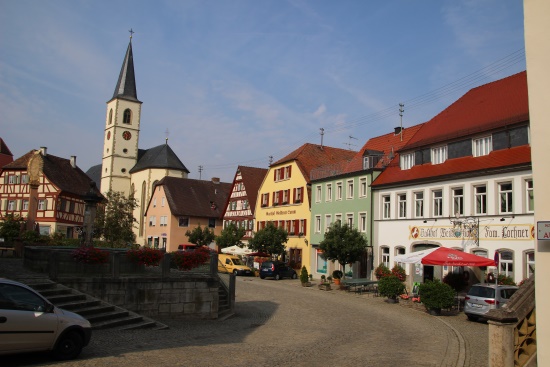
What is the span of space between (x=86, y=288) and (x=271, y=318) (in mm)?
6759

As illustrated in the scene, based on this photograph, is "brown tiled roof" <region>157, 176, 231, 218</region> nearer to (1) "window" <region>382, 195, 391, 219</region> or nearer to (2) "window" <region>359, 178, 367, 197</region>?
(2) "window" <region>359, 178, 367, 197</region>

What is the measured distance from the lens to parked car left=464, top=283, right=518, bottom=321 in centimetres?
1948

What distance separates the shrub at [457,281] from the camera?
2778cm

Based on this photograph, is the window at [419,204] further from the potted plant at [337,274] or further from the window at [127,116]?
the window at [127,116]

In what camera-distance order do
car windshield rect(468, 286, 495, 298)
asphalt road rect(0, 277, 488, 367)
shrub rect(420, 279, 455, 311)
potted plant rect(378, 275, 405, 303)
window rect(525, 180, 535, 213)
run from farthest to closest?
potted plant rect(378, 275, 405, 303) → window rect(525, 180, 535, 213) → shrub rect(420, 279, 455, 311) → car windshield rect(468, 286, 495, 298) → asphalt road rect(0, 277, 488, 367)

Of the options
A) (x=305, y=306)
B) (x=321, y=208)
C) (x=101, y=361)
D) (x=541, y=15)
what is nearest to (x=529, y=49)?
(x=541, y=15)

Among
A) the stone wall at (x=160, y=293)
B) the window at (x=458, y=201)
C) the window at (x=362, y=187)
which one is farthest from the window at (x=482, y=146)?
the stone wall at (x=160, y=293)

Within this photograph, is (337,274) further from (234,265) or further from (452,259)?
(452,259)

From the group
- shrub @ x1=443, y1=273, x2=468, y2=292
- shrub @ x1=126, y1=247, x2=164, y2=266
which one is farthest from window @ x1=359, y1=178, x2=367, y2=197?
shrub @ x1=126, y1=247, x2=164, y2=266

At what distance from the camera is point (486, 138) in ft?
94.9

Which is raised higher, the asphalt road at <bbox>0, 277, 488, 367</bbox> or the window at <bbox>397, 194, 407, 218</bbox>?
the window at <bbox>397, 194, 407, 218</bbox>

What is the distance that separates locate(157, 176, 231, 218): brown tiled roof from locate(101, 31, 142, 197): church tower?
23794 millimetres

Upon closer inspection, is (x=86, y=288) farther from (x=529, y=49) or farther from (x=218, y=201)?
(x=218, y=201)

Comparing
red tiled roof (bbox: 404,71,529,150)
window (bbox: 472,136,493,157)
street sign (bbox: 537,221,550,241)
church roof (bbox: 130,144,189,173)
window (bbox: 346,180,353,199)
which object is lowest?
street sign (bbox: 537,221,550,241)
